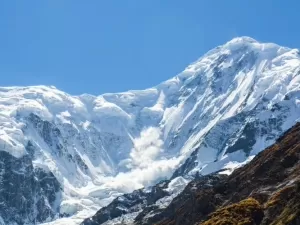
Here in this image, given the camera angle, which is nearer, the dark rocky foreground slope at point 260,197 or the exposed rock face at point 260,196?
the dark rocky foreground slope at point 260,197

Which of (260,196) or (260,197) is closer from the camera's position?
(260,197)

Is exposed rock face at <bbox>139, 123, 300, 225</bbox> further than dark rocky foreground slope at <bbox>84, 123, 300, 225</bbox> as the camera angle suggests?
Yes

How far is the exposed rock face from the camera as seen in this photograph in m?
122

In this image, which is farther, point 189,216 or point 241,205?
point 189,216

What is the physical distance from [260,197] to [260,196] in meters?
0.52

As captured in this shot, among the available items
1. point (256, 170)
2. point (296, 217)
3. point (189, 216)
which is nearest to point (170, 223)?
point (189, 216)

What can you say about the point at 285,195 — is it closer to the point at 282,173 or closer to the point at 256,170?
the point at 282,173

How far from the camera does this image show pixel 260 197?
5281 inches

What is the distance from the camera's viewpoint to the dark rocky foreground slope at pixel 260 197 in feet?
398

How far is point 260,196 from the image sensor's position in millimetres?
134625

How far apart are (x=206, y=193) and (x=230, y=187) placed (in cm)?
585

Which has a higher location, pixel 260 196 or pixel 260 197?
pixel 260 196

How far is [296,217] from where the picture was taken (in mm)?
108188

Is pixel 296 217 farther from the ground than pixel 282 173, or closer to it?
closer to it
